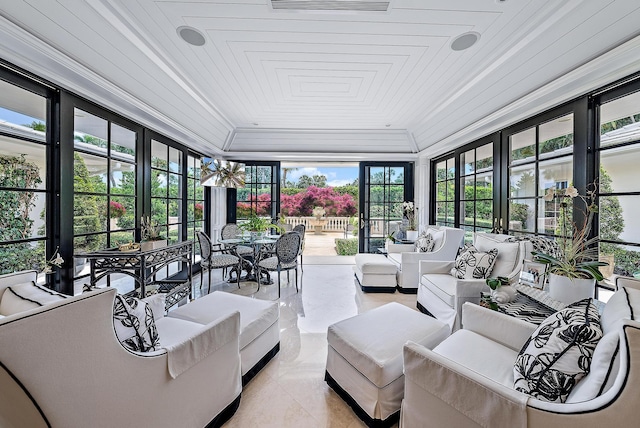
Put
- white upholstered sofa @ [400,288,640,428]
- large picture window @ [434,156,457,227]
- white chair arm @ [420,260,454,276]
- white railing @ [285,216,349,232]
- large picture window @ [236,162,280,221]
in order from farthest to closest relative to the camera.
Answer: white railing @ [285,216,349,232], large picture window @ [236,162,280,221], large picture window @ [434,156,457,227], white chair arm @ [420,260,454,276], white upholstered sofa @ [400,288,640,428]

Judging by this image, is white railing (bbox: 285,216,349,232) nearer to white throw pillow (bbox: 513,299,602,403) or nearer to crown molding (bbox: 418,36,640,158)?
crown molding (bbox: 418,36,640,158)

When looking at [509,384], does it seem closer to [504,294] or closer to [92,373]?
[504,294]

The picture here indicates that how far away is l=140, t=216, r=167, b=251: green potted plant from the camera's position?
254 centimetres

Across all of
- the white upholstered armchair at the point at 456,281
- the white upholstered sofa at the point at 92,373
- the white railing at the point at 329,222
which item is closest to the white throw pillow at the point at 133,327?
the white upholstered sofa at the point at 92,373

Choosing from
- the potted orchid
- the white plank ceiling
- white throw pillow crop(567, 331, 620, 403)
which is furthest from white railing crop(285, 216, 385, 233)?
white throw pillow crop(567, 331, 620, 403)

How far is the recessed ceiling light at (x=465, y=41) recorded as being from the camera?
78.4 inches

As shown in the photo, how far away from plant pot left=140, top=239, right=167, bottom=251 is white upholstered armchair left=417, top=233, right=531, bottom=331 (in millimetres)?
2860

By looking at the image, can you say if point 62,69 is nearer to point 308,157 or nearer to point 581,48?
point 308,157

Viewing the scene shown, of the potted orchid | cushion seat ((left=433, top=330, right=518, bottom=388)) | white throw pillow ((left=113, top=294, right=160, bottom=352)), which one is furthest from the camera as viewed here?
the potted orchid

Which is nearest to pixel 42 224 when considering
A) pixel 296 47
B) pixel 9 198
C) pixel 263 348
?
pixel 9 198

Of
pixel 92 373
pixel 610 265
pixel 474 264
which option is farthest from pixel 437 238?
pixel 92 373

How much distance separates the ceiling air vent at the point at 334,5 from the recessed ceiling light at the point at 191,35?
69cm

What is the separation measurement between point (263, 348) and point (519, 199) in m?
3.15

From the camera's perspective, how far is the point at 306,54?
91.0 inches
